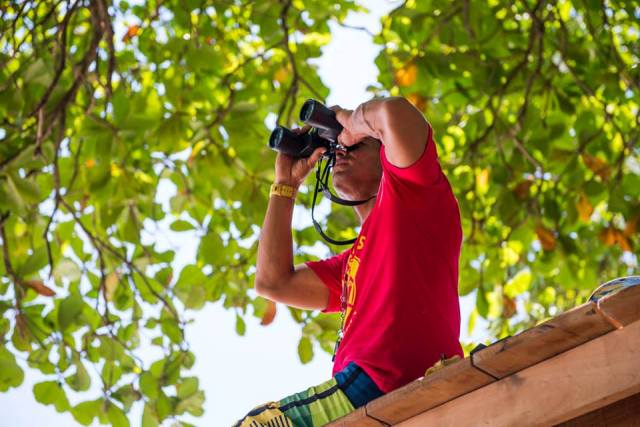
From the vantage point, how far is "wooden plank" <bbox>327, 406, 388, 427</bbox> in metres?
1.35

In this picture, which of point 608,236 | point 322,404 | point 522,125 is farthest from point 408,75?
point 322,404

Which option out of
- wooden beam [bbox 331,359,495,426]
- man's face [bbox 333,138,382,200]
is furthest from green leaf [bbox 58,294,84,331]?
wooden beam [bbox 331,359,495,426]

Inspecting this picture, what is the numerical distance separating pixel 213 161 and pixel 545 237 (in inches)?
54.0

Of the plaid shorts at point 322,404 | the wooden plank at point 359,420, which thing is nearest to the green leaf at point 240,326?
the plaid shorts at point 322,404

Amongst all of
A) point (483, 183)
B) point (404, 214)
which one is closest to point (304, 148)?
point (404, 214)

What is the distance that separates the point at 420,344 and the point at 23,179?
169 cm

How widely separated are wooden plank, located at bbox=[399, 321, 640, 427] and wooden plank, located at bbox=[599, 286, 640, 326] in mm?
16

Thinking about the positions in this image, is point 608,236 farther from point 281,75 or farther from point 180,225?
point 180,225

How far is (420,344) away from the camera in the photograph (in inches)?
64.1

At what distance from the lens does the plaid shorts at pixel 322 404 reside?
160 cm

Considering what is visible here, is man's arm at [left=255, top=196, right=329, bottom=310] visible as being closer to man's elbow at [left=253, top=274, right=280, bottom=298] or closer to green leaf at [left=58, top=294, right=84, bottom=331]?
man's elbow at [left=253, top=274, right=280, bottom=298]

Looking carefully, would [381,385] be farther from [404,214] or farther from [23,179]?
[23,179]

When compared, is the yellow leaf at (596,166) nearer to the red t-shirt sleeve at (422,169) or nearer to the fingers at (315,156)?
the fingers at (315,156)

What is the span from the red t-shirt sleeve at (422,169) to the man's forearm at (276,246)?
0.53m
